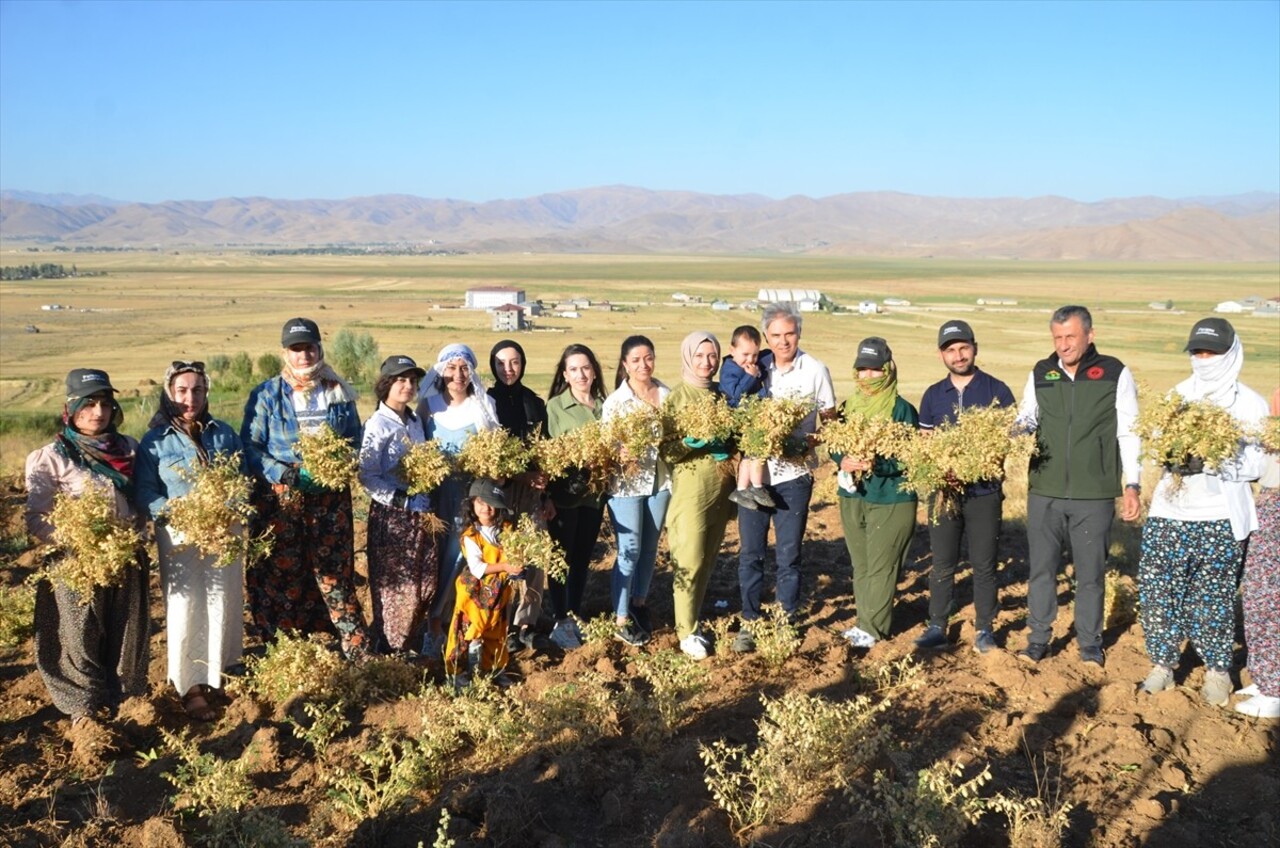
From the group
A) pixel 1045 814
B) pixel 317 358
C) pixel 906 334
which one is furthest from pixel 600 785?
pixel 906 334

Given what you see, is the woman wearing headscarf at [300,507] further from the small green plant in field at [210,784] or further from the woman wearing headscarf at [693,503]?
the woman wearing headscarf at [693,503]

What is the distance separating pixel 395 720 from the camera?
4645 millimetres

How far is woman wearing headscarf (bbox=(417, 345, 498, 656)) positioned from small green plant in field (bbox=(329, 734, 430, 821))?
1.41 m

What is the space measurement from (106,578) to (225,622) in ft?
2.29

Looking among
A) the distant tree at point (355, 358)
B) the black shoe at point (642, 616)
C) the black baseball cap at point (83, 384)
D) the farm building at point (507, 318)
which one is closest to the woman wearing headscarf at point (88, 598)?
the black baseball cap at point (83, 384)

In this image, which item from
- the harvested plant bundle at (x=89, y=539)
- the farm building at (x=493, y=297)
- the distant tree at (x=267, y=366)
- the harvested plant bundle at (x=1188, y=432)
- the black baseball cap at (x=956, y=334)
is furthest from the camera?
the farm building at (x=493, y=297)

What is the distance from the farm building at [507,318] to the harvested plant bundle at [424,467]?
51.4m

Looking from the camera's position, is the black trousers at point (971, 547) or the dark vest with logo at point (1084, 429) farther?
the black trousers at point (971, 547)

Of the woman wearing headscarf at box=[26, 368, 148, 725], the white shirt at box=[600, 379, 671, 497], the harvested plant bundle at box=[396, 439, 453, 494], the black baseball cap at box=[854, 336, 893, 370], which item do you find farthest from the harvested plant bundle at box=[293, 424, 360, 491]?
the black baseball cap at box=[854, 336, 893, 370]

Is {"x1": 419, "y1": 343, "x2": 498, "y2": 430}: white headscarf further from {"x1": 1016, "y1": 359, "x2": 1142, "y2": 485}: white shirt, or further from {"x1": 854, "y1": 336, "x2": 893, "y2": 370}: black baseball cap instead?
{"x1": 1016, "y1": 359, "x2": 1142, "y2": 485}: white shirt

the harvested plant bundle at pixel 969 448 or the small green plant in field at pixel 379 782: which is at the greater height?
the harvested plant bundle at pixel 969 448

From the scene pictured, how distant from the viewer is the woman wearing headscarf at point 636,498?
18.7 ft

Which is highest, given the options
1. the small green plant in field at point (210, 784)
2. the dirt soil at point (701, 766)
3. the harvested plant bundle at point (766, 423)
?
the harvested plant bundle at point (766, 423)

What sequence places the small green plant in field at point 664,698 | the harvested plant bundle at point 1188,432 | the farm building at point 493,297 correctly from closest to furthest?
1. the small green plant in field at point 664,698
2. the harvested plant bundle at point 1188,432
3. the farm building at point 493,297
